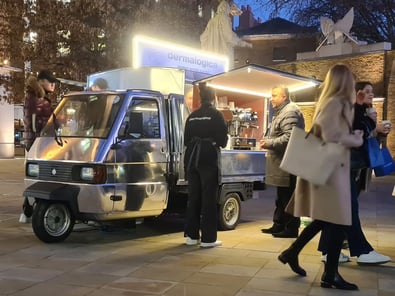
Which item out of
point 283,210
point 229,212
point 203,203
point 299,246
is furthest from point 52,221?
point 299,246

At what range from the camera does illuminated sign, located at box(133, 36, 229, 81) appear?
27.7 feet

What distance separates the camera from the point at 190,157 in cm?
683

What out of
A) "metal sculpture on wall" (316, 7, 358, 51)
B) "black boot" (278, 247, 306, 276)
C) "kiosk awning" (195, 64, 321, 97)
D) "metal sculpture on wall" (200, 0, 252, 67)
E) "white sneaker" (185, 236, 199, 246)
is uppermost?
"metal sculpture on wall" (316, 7, 358, 51)

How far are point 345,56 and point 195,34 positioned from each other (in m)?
6.29

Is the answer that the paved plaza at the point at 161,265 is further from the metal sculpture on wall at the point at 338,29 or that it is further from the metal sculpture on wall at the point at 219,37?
the metal sculpture on wall at the point at 338,29

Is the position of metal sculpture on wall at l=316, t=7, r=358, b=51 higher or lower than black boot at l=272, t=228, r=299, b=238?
higher

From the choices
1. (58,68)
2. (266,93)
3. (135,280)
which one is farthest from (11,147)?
(135,280)

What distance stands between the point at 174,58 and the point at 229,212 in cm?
273

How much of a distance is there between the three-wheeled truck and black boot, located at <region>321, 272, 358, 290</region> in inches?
111

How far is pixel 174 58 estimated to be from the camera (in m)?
9.10

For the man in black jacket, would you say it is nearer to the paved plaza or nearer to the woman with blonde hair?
the paved plaza

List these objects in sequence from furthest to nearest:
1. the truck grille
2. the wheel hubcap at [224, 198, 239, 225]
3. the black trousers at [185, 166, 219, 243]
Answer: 1. the wheel hubcap at [224, 198, 239, 225]
2. the truck grille
3. the black trousers at [185, 166, 219, 243]

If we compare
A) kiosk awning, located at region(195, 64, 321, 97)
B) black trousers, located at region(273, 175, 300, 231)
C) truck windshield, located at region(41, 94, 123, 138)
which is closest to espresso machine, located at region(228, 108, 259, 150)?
kiosk awning, located at region(195, 64, 321, 97)

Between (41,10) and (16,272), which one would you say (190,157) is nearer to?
(16,272)
